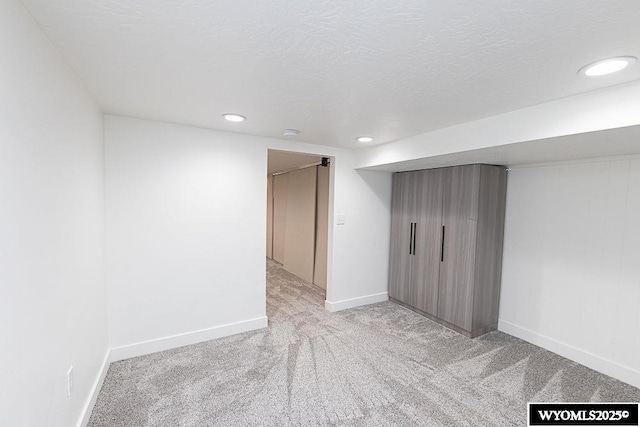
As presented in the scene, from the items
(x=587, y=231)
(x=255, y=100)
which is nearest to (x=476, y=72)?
(x=255, y=100)

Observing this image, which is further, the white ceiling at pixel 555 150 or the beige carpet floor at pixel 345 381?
the beige carpet floor at pixel 345 381

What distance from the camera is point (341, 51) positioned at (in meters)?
1.37

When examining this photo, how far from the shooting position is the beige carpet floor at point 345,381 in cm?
195

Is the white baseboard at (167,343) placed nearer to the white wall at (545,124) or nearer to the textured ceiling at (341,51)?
the textured ceiling at (341,51)

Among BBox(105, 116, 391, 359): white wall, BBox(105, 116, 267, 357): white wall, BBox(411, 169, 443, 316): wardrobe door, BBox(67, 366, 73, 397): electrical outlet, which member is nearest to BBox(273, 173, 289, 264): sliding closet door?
BBox(105, 116, 391, 359): white wall

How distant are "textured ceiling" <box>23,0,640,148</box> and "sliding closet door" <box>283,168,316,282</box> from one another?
9.35 feet

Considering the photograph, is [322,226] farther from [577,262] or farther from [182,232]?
[577,262]

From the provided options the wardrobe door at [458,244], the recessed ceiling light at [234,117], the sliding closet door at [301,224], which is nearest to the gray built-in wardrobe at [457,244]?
the wardrobe door at [458,244]

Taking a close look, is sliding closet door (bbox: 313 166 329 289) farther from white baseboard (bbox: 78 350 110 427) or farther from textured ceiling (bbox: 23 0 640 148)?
white baseboard (bbox: 78 350 110 427)

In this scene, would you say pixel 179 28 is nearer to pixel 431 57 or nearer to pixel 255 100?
pixel 255 100

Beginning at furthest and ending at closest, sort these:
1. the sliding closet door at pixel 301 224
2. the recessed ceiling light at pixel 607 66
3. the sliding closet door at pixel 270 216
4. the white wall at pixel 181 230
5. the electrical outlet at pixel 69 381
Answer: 1. the sliding closet door at pixel 270 216
2. the sliding closet door at pixel 301 224
3. the white wall at pixel 181 230
4. the electrical outlet at pixel 69 381
5. the recessed ceiling light at pixel 607 66

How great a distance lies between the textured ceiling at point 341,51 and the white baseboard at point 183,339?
6.88ft

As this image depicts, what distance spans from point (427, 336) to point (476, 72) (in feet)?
8.65

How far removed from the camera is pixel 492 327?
330cm
